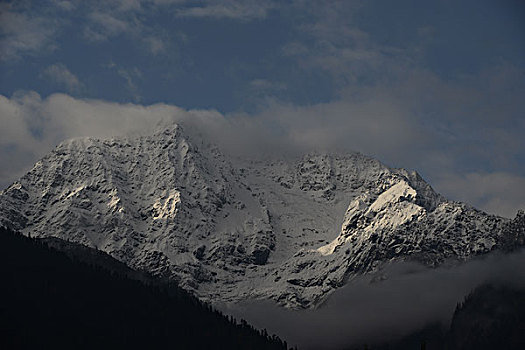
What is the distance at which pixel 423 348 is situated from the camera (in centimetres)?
12150

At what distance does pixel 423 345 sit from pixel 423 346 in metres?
0.57

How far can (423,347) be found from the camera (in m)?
122

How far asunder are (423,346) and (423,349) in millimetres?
402

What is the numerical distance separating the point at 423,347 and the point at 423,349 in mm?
236

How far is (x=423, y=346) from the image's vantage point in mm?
121812

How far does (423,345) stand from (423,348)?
Result: 91cm

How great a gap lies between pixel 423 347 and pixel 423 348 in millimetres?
125

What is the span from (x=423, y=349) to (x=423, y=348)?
0.14 meters

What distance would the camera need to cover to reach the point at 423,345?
122375 mm

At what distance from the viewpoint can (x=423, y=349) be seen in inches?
4786

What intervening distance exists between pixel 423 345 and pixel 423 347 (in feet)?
2.72
